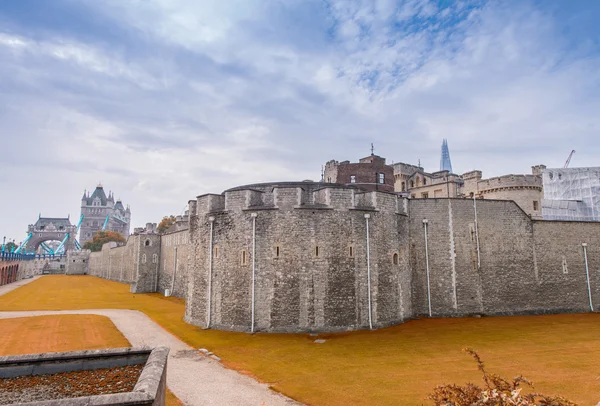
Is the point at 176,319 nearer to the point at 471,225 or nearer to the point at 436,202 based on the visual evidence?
the point at 436,202

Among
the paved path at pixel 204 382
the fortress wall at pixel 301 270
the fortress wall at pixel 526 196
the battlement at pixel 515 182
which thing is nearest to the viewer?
the paved path at pixel 204 382

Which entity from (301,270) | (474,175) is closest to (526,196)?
(474,175)

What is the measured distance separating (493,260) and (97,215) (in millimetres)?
184495

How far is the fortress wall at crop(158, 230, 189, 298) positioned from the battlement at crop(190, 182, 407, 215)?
1548 centimetres

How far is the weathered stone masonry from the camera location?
19812mm

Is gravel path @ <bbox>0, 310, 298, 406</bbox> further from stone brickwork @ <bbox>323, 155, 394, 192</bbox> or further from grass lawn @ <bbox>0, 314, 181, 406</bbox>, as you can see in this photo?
stone brickwork @ <bbox>323, 155, 394, 192</bbox>

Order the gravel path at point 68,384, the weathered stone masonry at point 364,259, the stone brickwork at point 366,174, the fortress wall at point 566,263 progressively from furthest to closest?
the stone brickwork at point 366,174 → the fortress wall at point 566,263 → the weathered stone masonry at point 364,259 → the gravel path at point 68,384

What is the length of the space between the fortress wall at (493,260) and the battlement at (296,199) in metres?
4.28

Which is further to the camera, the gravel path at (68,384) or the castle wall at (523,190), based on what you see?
the castle wall at (523,190)

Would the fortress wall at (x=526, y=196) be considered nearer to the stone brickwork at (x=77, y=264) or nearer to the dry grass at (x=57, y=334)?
the dry grass at (x=57, y=334)

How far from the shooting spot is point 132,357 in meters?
8.16

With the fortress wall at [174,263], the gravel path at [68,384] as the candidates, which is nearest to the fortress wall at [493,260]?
the gravel path at [68,384]

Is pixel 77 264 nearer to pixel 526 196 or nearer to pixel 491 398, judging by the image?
pixel 526 196

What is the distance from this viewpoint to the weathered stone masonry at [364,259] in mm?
19812
